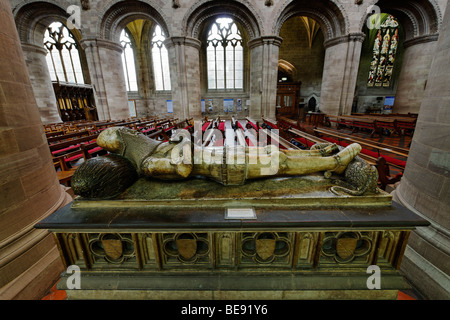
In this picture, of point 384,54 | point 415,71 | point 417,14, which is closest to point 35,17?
point 417,14

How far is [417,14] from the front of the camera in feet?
35.4

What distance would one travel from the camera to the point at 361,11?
32.5 feet

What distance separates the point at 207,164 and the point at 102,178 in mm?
850

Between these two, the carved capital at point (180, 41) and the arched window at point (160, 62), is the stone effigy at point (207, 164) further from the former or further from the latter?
the arched window at point (160, 62)

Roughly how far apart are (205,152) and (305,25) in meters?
20.5

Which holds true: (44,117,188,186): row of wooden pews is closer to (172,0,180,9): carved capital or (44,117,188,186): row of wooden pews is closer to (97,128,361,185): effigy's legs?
(97,128,361,185): effigy's legs

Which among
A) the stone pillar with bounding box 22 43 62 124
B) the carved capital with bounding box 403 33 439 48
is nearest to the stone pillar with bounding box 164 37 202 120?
the stone pillar with bounding box 22 43 62 124

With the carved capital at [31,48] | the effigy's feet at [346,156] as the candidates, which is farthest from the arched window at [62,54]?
the effigy's feet at [346,156]

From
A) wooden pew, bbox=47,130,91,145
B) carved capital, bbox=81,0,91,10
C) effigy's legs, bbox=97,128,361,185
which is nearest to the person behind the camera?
effigy's legs, bbox=97,128,361,185

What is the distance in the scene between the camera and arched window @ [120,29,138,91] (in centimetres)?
1738

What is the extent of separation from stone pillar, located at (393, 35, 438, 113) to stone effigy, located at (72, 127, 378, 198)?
47.3 feet

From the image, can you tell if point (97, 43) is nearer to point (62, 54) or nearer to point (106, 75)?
point (106, 75)
